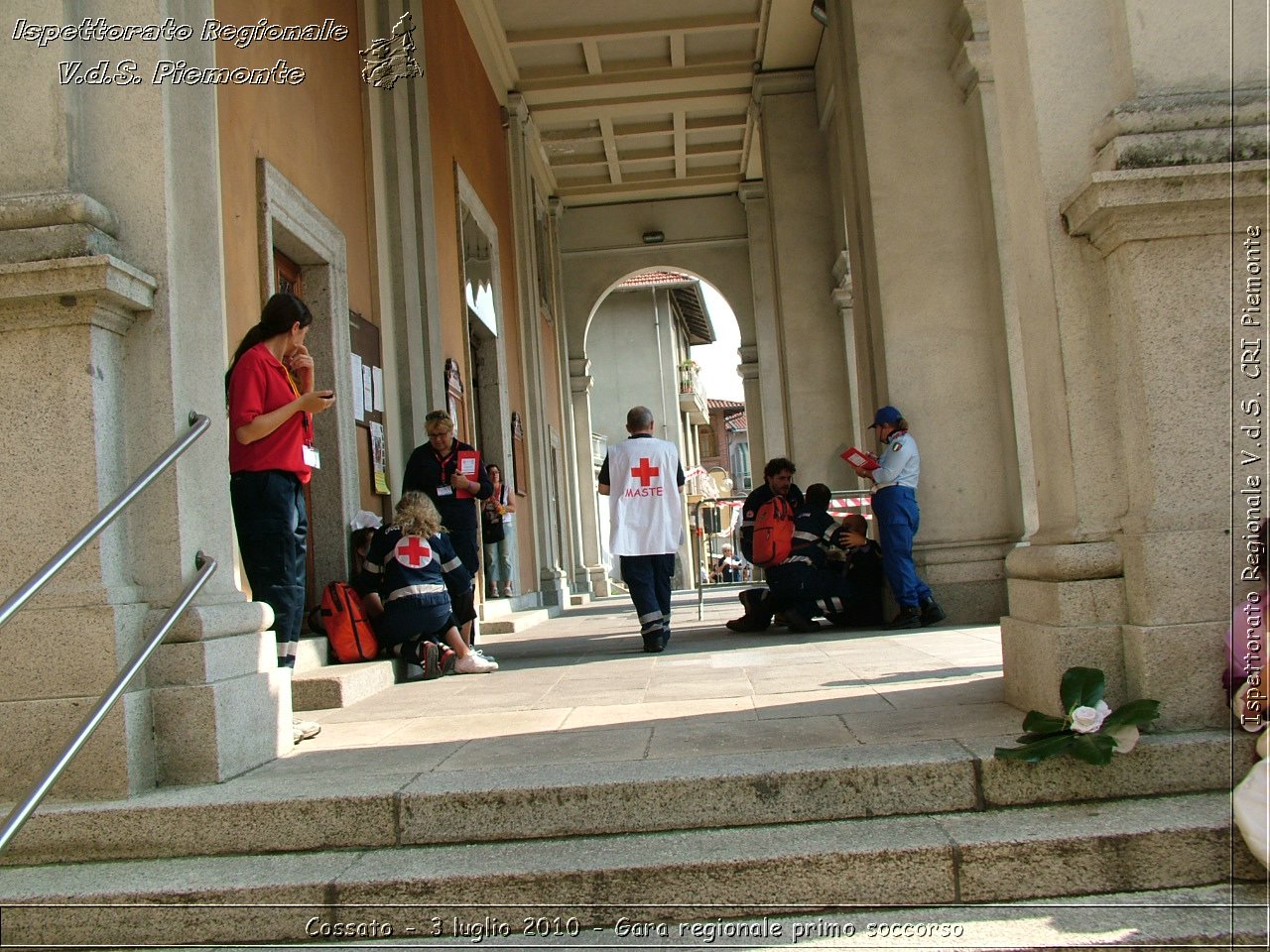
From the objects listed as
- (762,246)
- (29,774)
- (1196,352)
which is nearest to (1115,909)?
(1196,352)

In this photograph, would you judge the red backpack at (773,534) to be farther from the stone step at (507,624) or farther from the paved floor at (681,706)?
the stone step at (507,624)

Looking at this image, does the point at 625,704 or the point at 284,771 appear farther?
the point at 625,704

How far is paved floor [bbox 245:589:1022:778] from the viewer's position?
152 inches

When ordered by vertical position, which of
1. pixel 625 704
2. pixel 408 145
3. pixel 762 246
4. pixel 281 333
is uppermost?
pixel 762 246

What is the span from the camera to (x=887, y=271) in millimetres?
8953

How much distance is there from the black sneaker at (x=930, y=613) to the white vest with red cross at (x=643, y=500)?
1879mm

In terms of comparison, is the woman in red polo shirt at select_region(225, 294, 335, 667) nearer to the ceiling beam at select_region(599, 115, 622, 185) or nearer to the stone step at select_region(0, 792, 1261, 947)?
the stone step at select_region(0, 792, 1261, 947)

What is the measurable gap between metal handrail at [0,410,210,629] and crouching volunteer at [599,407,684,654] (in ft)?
13.1

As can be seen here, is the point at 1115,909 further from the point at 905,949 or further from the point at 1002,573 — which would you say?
the point at 1002,573

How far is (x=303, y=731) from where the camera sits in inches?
178

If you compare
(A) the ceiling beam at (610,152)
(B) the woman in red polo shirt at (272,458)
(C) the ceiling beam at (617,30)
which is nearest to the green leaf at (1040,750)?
(B) the woman in red polo shirt at (272,458)

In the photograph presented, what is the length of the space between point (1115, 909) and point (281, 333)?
12.1ft

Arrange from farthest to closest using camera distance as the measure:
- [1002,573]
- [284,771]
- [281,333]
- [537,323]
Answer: [537,323]
[1002,573]
[281,333]
[284,771]

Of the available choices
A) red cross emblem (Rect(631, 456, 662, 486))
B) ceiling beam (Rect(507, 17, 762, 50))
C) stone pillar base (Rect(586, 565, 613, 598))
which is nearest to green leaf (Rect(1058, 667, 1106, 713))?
red cross emblem (Rect(631, 456, 662, 486))
